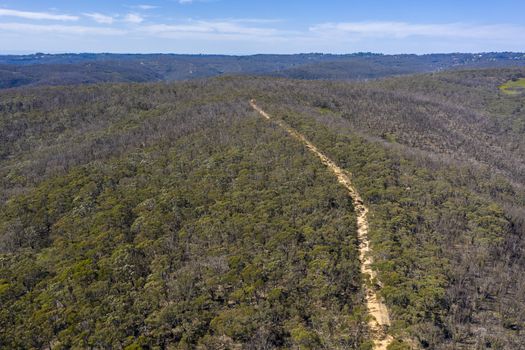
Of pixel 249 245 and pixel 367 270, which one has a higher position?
pixel 249 245

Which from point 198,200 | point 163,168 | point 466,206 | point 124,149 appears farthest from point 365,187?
point 124,149

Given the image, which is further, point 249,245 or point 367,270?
point 249,245

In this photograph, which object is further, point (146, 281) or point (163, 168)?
point (163, 168)

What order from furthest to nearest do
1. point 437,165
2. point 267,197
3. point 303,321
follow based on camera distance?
1. point 437,165
2. point 267,197
3. point 303,321

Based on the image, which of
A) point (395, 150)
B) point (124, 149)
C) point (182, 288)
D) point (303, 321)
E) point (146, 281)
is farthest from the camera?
point (124, 149)

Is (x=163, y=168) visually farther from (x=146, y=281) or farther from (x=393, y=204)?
(x=393, y=204)

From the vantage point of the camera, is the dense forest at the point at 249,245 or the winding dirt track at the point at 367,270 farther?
the dense forest at the point at 249,245

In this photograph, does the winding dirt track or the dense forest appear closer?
the winding dirt track

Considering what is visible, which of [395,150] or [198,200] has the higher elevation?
[395,150]
